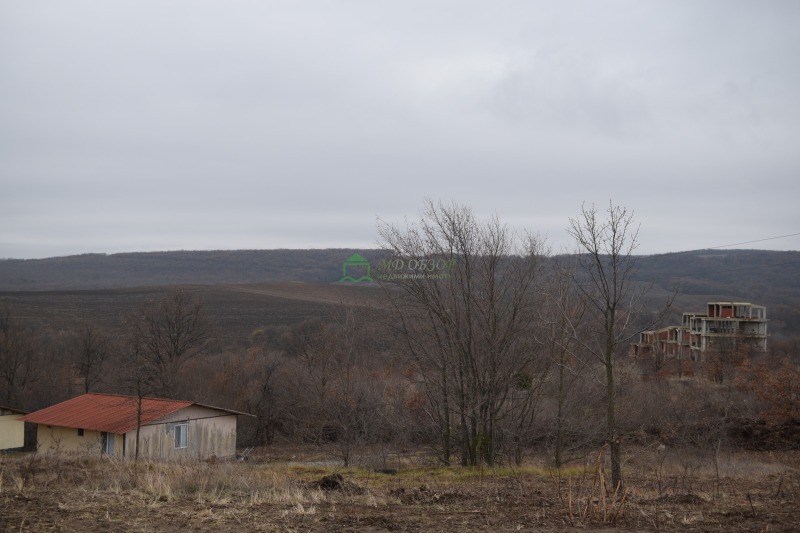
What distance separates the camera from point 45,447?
104 feet

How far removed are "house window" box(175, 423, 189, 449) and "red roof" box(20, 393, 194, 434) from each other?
3.18ft

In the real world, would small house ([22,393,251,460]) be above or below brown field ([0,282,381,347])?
below

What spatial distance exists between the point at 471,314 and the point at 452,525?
11.9 meters

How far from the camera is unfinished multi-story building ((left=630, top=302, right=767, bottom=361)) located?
52.3m

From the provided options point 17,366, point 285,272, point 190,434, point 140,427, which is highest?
point 285,272

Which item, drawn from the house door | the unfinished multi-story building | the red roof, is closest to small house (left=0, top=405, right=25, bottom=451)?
the red roof

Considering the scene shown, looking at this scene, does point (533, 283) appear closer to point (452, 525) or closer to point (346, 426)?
point (346, 426)

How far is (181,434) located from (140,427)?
3123 mm

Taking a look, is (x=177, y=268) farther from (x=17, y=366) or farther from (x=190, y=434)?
(x=190, y=434)

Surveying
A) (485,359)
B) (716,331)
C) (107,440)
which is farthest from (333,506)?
(716,331)

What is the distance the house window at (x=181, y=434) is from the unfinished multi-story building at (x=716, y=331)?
3519 centimetres

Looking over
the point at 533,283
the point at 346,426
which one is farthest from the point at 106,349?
the point at 533,283

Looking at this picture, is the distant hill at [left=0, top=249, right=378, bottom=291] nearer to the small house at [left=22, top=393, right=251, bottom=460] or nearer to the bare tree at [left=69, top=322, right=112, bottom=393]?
the bare tree at [left=69, top=322, right=112, bottom=393]

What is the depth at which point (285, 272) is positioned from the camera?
3937 inches
